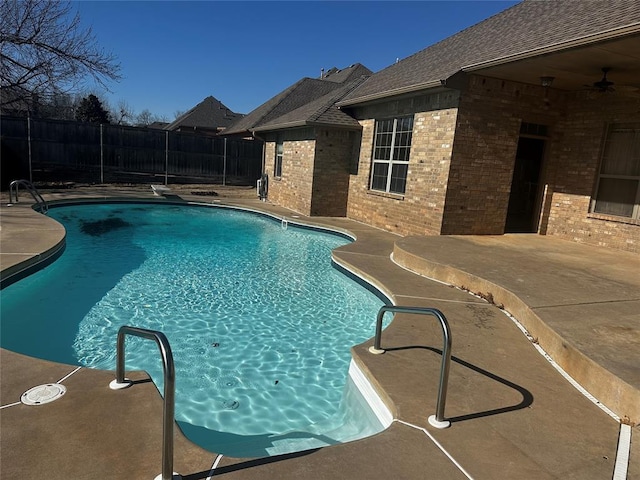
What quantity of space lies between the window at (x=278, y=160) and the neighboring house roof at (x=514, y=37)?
4.06 m

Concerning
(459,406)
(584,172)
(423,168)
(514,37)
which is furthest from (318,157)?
(459,406)

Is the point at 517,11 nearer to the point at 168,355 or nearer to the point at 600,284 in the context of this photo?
the point at 600,284

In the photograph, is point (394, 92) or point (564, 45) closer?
point (564, 45)

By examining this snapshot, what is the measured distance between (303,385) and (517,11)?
36.0ft

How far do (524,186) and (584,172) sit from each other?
7.07 feet

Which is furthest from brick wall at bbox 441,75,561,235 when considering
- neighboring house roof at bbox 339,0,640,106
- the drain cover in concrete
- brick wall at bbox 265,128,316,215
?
the drain cover in concrete

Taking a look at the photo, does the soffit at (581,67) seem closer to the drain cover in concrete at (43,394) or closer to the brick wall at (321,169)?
the brick wall at (321,169)

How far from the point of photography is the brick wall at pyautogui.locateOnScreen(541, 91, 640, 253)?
8.23m

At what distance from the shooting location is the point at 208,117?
35688mm

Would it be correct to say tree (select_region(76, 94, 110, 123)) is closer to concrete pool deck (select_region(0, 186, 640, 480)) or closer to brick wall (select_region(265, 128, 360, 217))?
brick wall (select_region(265, 128, 360, 217))

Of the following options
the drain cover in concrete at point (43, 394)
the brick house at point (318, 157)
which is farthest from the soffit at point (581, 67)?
the drain cover in concrete at point (43, 394)

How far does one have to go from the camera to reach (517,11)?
10617mm

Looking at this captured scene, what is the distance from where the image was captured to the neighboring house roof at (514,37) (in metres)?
6.11

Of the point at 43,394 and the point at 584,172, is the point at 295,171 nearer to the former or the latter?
the point at 584,172
